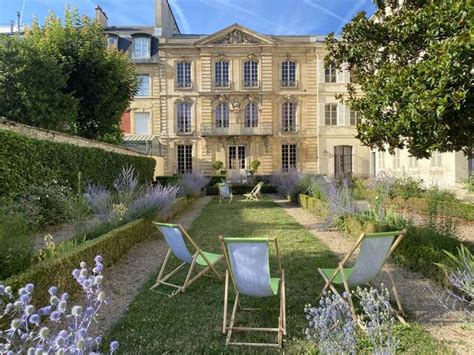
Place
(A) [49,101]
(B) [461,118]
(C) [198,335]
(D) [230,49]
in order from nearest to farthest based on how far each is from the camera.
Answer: (C) [198,335]
(B) [461,118]
(A) [49,101]
(D) [230,49]

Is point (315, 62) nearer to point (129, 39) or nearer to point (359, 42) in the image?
point (129, 39)

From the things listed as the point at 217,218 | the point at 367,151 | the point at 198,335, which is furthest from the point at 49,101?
the point at 367,151

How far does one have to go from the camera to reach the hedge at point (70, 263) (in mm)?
2863

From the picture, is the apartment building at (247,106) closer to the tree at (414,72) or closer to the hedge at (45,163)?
the hedge at (45,163)

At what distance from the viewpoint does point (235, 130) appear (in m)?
25.3

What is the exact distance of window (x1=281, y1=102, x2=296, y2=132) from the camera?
25750mm

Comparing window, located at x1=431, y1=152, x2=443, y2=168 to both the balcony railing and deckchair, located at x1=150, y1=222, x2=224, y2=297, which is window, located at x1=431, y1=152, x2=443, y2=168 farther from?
deckchair, located at x1=150, y1=222, x2=224, y2=297

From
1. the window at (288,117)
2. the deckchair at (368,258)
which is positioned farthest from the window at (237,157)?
the deckchair at (368,258)

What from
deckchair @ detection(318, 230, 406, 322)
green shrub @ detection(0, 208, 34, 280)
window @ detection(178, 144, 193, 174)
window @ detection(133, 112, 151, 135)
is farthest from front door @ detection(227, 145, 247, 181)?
deckchair @ detection(318, 230, 406, 322)

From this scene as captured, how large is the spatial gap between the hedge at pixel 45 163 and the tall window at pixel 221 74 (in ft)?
51.4

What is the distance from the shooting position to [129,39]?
87.8 feet

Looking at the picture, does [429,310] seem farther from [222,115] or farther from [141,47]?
[141,47]

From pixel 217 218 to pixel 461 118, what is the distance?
638 cm

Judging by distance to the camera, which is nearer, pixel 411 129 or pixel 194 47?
pixel 411 129
